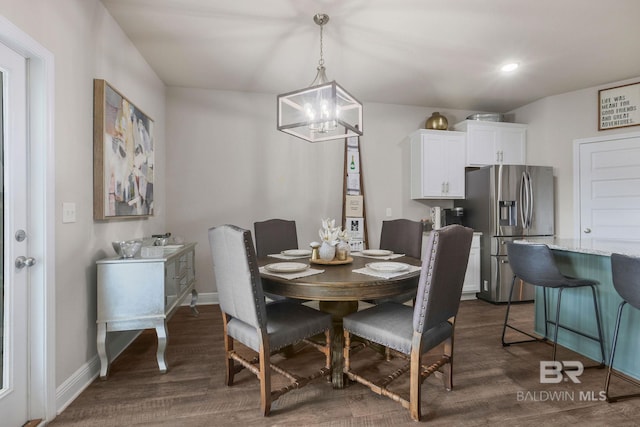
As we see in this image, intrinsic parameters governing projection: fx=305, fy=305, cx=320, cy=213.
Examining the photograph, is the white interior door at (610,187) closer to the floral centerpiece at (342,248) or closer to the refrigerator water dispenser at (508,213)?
the refrigerator water dispenser at (508,213)

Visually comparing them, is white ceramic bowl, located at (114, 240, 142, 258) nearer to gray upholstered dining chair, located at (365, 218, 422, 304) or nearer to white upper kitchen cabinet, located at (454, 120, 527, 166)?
gray upholstered dining chair, located at (365, 218, 422, 304)

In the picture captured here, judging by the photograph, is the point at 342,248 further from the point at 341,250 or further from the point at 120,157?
the point at 120,157

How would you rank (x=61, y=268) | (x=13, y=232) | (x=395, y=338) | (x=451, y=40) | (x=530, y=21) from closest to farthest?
(x=13, y=232) < (x=395, y=338) < (x=61, y=268) < (x=530, y=21) < (x=451, y=40)

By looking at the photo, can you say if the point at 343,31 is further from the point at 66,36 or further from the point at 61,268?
the point at 61,268

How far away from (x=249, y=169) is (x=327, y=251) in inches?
80.8

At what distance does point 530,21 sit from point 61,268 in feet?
12.0

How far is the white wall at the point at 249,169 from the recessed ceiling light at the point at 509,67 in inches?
53.5

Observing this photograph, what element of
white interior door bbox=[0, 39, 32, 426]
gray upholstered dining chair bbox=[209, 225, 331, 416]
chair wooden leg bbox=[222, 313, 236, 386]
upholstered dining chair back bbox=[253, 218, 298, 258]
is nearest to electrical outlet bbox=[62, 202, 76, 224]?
white interior door bbox=[0, 39, 32, 426]

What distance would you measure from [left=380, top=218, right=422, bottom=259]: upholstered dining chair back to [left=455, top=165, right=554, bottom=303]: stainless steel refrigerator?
148 centimetres

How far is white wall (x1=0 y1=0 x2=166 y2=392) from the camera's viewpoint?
1.69 meters

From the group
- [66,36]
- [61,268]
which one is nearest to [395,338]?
[61,268]

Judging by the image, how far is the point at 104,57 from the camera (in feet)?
7.24

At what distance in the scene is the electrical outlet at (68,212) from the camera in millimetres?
1765

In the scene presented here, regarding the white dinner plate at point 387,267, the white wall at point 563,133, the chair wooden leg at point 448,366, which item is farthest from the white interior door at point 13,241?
the white wall at point 563,133
